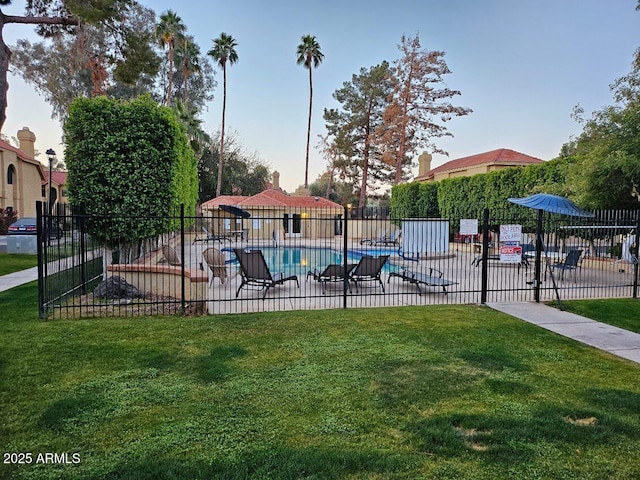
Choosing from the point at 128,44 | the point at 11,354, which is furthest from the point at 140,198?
the point at 128,44

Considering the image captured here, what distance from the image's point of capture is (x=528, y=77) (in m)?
18.3

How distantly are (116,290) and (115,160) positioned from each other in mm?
2725

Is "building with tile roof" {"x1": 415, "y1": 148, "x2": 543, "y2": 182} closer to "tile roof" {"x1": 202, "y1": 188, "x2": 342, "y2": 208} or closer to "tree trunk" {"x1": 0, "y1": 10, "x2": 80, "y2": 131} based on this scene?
"tile roof" {"x1": 202, "y1": 188, "x2": 342, "y2": 208}

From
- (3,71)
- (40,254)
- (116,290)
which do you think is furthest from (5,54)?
(116,290)

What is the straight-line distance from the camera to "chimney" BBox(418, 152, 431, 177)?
121 ft

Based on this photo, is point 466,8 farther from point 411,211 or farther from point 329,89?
point 329,89

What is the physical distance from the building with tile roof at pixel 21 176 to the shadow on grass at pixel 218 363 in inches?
1250

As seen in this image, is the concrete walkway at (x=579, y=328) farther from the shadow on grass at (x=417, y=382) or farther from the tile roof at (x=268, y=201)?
the tile roof at (x=268, y=201)

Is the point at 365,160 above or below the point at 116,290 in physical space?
above

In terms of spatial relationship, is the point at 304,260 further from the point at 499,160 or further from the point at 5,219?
the point at 5,219

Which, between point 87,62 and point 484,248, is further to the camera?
point 87,62

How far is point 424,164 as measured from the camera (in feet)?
123

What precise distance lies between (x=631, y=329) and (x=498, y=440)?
5035 mm

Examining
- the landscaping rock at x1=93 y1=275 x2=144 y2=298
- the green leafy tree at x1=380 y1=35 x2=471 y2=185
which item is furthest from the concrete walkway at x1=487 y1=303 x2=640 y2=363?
the green leafy tree at x1=380 y1=35 x2=471 y2=185
